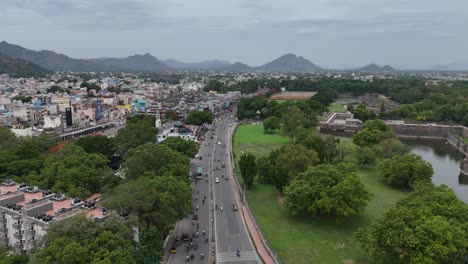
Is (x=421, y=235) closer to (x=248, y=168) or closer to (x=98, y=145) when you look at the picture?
(x=248, y=168)

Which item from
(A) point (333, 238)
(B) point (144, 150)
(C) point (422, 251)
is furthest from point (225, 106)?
(C) point (422, 251)

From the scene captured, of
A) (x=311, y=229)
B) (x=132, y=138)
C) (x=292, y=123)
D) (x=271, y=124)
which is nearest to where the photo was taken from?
(x=311, y=229)

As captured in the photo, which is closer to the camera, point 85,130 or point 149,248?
point 149,248

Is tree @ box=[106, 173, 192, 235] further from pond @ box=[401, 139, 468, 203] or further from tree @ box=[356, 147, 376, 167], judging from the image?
pond @ box=[401, 139, 468, 203]

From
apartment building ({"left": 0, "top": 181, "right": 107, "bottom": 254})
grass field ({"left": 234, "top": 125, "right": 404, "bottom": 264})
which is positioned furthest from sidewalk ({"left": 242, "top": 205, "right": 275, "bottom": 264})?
apartment building ({"left": 0, "top": 181, "right": 107, "bottom": 254})

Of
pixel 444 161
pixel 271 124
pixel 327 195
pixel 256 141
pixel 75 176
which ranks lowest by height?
pixel 444 161

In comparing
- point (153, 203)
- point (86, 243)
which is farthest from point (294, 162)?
point (86, 243)
